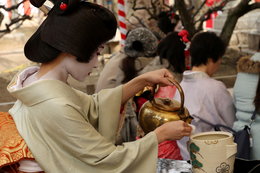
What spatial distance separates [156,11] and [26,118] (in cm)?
513

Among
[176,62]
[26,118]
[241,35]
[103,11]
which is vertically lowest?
[241,35]

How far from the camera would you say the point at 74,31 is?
167cm

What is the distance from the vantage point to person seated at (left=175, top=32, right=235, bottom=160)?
10.2 ft

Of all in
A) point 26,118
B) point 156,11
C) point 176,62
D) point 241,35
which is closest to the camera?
point 26,118

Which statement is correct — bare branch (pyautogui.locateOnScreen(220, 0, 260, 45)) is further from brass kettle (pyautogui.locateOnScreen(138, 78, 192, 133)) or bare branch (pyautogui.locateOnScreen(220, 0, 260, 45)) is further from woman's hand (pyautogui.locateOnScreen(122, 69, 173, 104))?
brass kettle (pyautogui.locateOnScreen(138, 78, 192, 133))

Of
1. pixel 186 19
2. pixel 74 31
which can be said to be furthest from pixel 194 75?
pixel 186 19

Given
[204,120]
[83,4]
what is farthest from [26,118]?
[204,120]

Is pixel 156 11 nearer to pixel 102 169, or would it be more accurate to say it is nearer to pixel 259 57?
pixel 259 57

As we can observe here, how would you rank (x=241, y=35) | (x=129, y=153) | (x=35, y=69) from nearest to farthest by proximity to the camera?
(x=129, y=153) < (x=35, y=69) < (x=241, y=35)

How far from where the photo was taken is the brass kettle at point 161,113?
73.2 inches

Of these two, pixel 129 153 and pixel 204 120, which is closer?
pixel 129 153

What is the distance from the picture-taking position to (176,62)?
140 inches

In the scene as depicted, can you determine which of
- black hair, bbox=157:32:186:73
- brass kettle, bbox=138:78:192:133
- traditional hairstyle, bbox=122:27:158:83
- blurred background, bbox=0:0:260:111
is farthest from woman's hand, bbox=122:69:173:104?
traditional hairstyle, bbox=122:27:158:83

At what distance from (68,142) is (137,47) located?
2.37m
